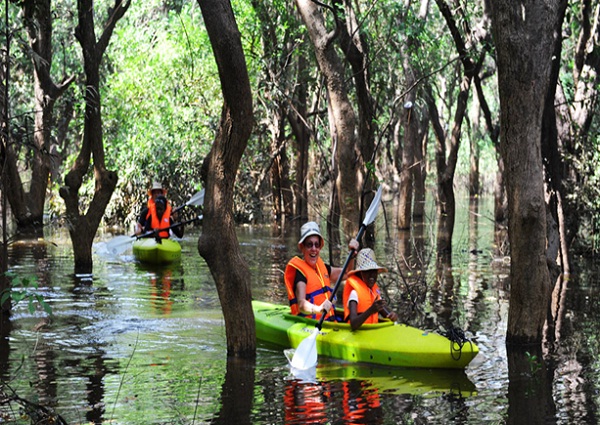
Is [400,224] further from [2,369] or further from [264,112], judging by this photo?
[2,369]

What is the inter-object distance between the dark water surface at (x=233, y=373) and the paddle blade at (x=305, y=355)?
16cm

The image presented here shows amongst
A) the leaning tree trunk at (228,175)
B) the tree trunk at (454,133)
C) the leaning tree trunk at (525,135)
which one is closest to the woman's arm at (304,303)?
the leaning tree trunk at (228,175)

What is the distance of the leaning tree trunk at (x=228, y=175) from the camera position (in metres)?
8.07

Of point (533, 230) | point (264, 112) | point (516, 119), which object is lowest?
point (533, 230)

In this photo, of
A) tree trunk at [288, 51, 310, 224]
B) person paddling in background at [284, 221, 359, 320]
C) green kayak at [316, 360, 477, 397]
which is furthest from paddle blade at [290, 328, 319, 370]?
tree trunk at [288, 51, 310, 224]

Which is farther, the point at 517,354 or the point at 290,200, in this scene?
the point at 290,200

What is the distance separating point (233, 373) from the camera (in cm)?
884

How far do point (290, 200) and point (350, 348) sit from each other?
2069 centimetres

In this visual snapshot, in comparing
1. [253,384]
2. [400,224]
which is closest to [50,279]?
[253,384]

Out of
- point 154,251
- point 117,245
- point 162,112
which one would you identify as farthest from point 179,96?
point 154,251

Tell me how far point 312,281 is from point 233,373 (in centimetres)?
151

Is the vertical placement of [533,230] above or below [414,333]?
above

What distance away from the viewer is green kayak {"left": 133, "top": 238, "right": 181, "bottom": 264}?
17.8 meters

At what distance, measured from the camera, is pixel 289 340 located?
396 inches
